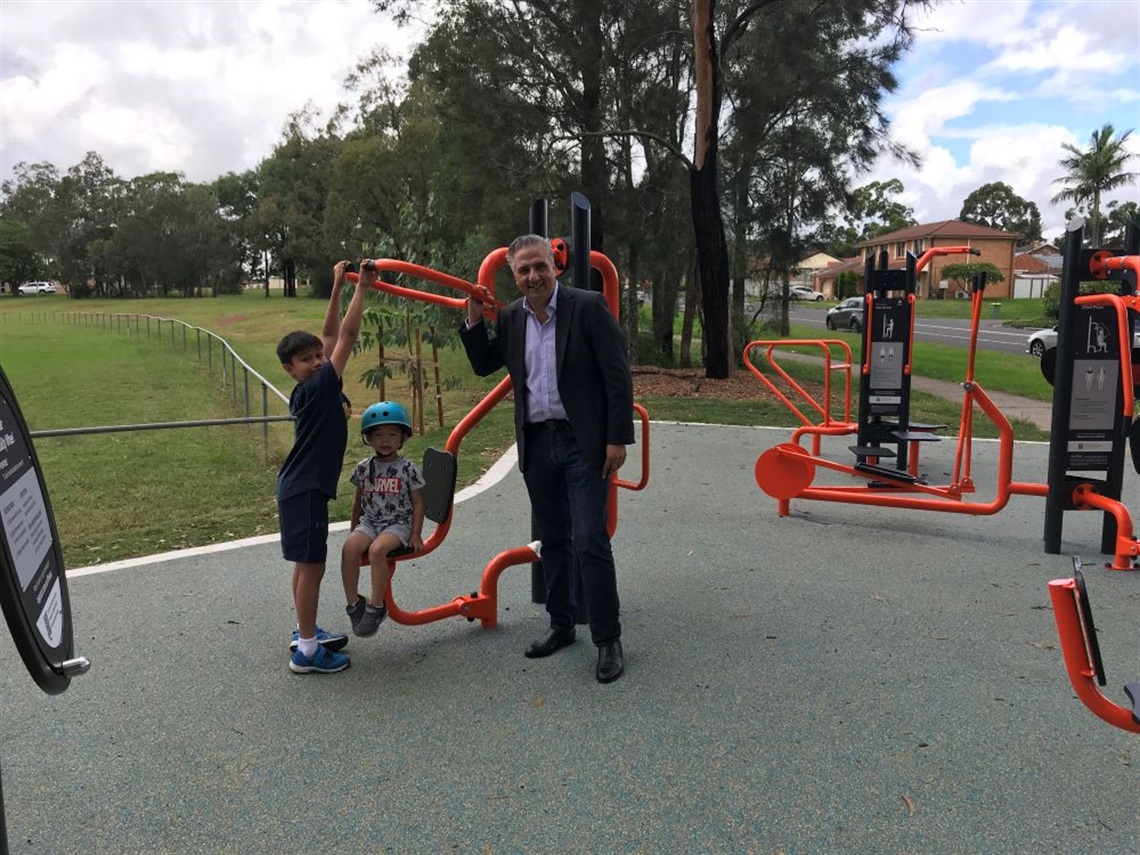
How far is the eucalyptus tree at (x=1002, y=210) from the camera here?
76.2 metres

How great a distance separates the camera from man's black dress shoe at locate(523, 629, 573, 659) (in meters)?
3.34

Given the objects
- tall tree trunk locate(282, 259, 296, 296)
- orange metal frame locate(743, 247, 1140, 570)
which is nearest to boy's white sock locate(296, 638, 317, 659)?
orange metal frame locate(743, 247, 1140, 570)

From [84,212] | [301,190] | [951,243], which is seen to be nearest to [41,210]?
[84,212]

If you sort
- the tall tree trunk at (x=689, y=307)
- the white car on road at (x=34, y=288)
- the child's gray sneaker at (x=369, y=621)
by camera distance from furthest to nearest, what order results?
1. the white car on road at (x=34, y=288)
2. the tall tree trunk at (x=689, y=307)
3. the child's gray sneaker at (x=369, y=621)

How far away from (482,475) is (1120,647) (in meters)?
4.56

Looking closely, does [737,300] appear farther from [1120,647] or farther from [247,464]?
[1120,647]

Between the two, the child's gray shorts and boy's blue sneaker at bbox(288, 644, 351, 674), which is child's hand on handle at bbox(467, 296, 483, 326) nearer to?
the child's gray shorts

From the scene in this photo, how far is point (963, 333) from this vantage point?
29.0m

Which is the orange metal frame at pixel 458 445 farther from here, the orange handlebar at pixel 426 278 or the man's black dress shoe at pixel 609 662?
the man's black dress shoe at pixel 609 662

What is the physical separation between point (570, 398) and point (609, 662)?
101cm


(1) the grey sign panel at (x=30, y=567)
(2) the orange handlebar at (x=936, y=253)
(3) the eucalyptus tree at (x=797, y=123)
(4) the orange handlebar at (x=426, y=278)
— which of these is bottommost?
(1) the grey sign panel at (x=30, y=567)

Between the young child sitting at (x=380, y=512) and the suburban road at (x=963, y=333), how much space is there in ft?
75.8

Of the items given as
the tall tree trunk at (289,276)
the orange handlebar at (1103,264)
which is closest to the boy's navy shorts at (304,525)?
the orange handlebar at (1103,264)

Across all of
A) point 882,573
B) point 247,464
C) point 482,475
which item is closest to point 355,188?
point 247,464
